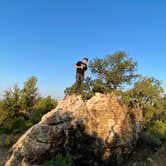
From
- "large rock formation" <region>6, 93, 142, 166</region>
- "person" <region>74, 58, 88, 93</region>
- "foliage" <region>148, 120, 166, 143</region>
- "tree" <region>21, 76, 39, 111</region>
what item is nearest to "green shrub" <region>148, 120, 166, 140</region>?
"foliage" <region>148, 120, 166, 143</region>

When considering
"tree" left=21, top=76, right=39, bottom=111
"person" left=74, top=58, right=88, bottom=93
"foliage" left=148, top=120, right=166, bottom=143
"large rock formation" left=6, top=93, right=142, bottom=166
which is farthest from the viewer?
"tree" left=21, top=76, right=39, bottom=111

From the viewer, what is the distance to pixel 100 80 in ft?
69.4

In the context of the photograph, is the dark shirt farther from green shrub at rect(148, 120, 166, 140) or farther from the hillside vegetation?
green shrub at rect(148, 120, 166, 140)

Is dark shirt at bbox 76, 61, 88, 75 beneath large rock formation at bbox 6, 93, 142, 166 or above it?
above

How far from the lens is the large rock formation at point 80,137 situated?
36.6ft

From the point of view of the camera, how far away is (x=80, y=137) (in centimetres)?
1199

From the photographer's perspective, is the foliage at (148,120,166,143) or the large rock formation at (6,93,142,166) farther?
the foliage at (148,120,166,143)

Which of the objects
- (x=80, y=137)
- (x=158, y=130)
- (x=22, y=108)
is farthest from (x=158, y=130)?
(x=22, y=108)

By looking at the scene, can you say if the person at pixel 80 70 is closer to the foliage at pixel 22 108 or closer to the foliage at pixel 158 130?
the foliage at pixel 22 108

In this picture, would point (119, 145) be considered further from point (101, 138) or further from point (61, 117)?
point (61, 117)

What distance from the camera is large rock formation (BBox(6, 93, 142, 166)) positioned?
11.2m

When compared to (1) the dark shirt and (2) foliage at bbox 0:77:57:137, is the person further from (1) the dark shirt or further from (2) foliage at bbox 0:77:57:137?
(2) foliage at bbox 0:77:57:137

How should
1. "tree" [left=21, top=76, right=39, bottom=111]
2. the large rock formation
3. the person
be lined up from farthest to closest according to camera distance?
"tree" [left=21, top=76, right=39, bottom=111] < the person < the large rock formation

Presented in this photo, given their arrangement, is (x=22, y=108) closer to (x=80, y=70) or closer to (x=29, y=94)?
(x=29, y=94)
